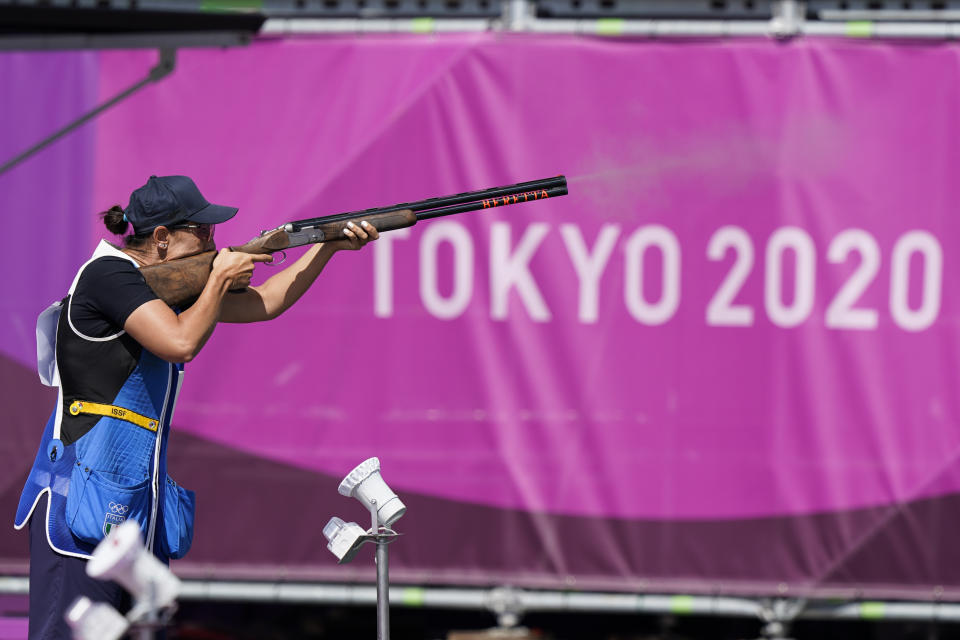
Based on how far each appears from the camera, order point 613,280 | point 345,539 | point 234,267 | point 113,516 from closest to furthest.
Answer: point 113,516 → point 234,267 → point 345,539 → point 613,280

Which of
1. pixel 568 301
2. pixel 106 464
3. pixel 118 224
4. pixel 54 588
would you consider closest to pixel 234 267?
pixel 118 224

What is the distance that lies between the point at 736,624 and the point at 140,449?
3.43 metres

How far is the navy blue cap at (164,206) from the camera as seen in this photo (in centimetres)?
312

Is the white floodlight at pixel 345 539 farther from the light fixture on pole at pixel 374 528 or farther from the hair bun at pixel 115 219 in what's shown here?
the hair bun at pixel 115 219

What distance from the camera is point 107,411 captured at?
299 cm

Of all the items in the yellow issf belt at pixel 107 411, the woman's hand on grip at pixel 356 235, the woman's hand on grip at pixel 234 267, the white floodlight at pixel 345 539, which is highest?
the woman's hand on grip at pixel 356 235

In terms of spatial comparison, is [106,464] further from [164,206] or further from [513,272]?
[513,272]

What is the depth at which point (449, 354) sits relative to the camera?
199 inches

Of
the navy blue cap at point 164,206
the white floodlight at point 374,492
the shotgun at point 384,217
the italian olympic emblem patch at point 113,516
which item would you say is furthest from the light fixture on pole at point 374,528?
the navy blue cap at point 164,206

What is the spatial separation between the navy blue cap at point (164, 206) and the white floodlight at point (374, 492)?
797 millimetres

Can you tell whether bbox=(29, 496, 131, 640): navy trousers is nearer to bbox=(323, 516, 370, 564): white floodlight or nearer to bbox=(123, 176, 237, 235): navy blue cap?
bbox=(323, 516, 370, 564): white floodlight

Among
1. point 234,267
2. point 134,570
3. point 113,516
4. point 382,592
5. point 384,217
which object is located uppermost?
point 384,217

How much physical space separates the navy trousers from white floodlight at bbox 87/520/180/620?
1.58 ft

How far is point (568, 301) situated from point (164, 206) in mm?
2263
